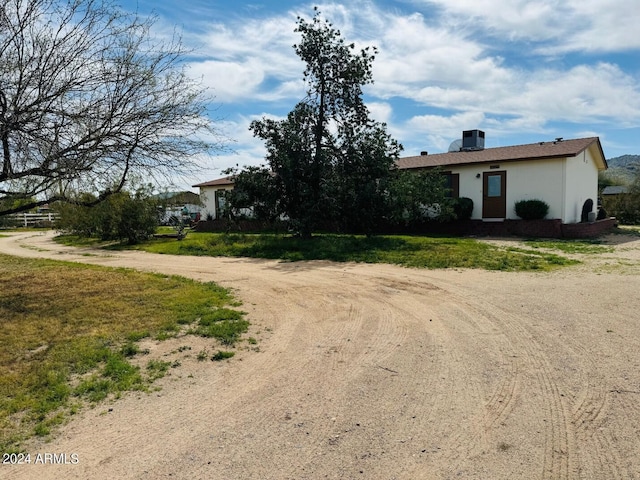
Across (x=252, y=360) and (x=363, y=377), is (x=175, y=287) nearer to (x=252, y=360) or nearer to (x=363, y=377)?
(x=252, y=360)

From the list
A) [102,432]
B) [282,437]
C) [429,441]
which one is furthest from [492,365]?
[102,432]

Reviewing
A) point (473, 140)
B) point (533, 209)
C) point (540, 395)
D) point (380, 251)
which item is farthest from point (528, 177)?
point (540, 395)

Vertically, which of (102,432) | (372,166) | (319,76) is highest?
(319,76)

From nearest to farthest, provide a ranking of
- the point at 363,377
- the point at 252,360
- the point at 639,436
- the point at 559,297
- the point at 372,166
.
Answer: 1. the point at 639,436
2. the point at 363,377
3. the point at 252,360
4. the point at 559,297
5. the point at 372,166

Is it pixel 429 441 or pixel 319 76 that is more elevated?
pixel 319 76

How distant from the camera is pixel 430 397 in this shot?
3.71 m

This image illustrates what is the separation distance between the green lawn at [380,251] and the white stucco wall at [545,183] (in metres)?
5.95

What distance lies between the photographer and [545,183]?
61.9ft

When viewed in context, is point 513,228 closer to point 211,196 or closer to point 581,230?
point 581,230

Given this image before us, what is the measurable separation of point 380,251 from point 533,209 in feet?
28.9

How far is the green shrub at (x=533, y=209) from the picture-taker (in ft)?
60.7

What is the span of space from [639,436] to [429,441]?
139cm

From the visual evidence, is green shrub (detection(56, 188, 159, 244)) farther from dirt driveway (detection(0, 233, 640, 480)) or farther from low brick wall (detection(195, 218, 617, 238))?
dirt driveway (detection(0, 233, 640, 480))

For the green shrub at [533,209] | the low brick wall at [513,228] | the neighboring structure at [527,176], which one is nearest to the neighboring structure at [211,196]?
the low brick wall at [513,228]
